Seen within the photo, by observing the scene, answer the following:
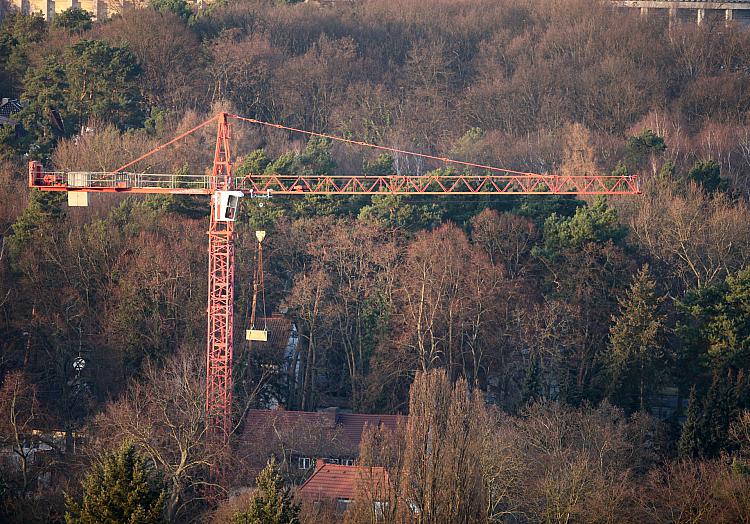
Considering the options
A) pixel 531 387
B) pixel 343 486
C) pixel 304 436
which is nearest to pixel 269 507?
pixel 343 486

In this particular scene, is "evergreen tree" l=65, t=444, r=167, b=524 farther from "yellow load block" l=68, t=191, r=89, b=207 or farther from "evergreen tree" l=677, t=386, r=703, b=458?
"evergreen tree" l=677, t=386, r=703, b=458

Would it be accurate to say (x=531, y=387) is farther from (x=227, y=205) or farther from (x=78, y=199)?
(x=78, y=199)

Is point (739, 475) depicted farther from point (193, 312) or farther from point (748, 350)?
point (193, 312)

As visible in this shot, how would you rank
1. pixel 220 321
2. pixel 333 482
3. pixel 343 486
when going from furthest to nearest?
1. pixel 220 321
2. pixel 333 482
3. pixel 343 486

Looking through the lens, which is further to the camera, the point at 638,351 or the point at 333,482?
the point at 638,351

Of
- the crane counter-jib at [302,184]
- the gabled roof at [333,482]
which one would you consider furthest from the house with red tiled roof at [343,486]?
the crane counter-jib at [302,184]

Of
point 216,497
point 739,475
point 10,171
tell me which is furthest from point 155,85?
point 739,475

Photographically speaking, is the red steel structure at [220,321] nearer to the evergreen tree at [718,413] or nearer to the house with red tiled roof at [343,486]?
the house with red tiled roof at [343,486]

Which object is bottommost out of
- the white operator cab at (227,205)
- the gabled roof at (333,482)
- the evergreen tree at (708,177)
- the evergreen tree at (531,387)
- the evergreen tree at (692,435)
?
the gabled roof at (333,482)
